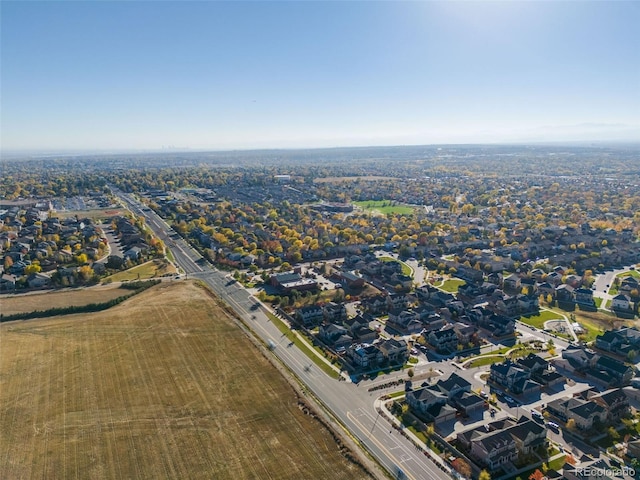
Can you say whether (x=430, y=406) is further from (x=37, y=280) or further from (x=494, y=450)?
(x=37, y=280)

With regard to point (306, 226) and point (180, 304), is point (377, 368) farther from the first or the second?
point (306, 226)

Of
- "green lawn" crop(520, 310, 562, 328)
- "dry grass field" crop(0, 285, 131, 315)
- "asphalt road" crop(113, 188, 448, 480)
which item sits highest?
"dry grass field" crop(0, 285, 131, 315)

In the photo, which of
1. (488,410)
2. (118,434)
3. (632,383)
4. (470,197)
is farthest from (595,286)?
(470,197)

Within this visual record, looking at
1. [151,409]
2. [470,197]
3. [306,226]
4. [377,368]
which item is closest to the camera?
[151,409]

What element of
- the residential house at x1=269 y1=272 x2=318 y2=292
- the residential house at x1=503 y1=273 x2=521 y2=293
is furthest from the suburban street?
the residential house at x1=503 y1=273 x2=521 y2=293

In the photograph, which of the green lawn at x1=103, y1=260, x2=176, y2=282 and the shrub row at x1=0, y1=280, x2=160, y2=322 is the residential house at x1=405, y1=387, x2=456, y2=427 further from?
the green lawn at x1=103, y1=260, x2=176, y2=282

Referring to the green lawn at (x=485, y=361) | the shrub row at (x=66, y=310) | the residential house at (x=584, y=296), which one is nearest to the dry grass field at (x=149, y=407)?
the shrub row at (x=66, y=310)

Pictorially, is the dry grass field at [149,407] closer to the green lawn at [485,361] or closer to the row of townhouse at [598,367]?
the green lawn at [485,361]
